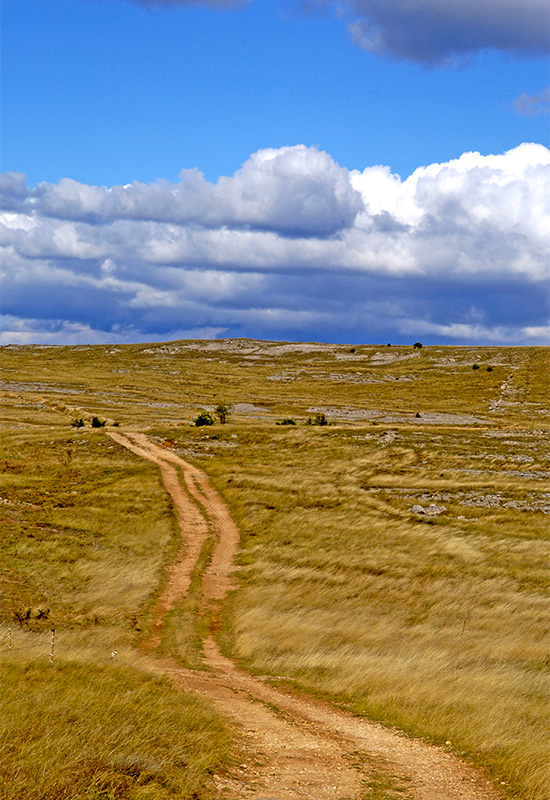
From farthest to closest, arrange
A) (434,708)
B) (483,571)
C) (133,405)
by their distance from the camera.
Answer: (133,405)
(483,571)
(434,708)

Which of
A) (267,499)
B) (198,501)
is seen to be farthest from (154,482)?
(267,499)

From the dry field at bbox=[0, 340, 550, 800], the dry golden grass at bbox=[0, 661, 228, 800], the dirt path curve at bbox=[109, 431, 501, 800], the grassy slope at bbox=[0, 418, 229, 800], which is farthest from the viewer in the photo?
the dry field at bbox=[0, 340, 550, 800]

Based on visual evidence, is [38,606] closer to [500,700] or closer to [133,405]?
[500,700]

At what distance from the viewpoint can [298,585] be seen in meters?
27.7

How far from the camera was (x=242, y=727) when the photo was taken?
1295cm

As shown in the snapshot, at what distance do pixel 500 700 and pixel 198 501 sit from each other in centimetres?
2879

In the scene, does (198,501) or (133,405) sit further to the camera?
(133,405)

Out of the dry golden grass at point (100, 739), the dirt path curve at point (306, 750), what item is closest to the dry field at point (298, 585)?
the dry golden grass at point (100, 739)

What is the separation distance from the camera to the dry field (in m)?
11.8

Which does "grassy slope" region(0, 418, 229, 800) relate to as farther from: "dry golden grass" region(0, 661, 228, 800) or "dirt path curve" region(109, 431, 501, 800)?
"dirt path curve" region(109, 431, 501, 800)

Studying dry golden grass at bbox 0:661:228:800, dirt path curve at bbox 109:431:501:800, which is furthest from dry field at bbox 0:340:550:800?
dirt path curve at bbox 109:431:501:800

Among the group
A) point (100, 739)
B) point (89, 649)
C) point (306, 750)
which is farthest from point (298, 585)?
point (100, 739)

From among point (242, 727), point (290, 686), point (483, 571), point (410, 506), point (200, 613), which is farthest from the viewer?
point (410, 506)

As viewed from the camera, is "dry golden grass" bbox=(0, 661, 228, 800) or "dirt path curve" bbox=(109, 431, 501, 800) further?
"dirt path curve" bbox=(109, 431, 501, 800)
